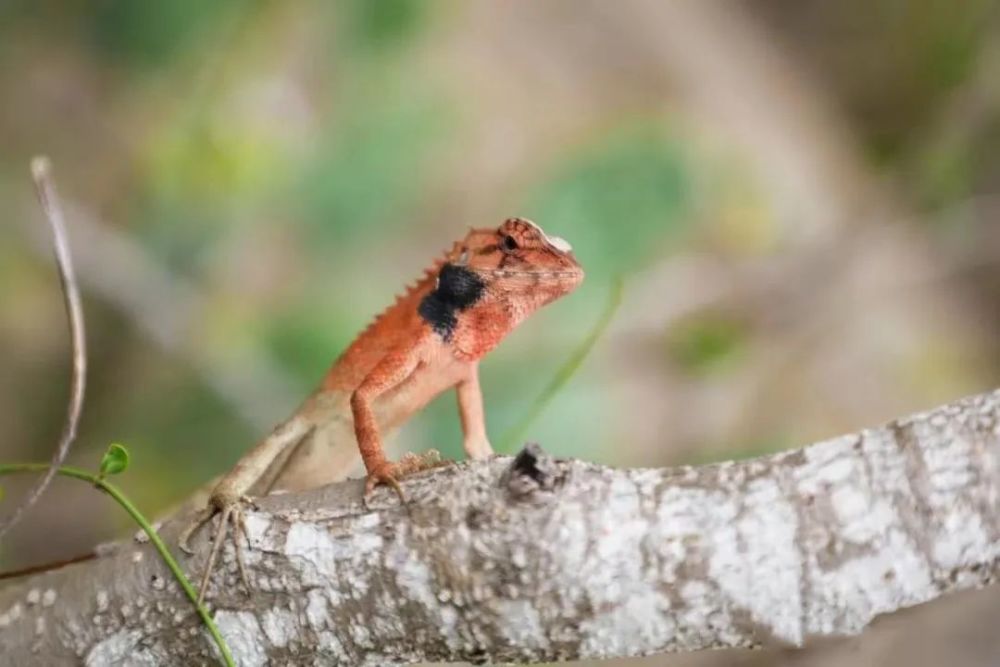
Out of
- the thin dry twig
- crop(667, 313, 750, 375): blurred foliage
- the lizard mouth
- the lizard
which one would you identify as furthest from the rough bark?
crop(667, 313, 750, 375): blurred foliage

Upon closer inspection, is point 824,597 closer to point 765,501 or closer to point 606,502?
point 765,501

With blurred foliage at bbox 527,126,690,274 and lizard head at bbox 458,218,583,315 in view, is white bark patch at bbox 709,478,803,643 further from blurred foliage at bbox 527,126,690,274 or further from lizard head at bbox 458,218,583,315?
blurred foliage at bbox 527,126,690,274

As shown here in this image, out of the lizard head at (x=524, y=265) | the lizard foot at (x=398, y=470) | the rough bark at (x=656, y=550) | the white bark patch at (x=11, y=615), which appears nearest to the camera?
the rough bark at (x=656, y=550)

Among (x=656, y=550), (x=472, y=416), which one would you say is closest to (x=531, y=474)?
(x=656, y=550)

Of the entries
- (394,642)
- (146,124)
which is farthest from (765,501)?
→ (146,124)

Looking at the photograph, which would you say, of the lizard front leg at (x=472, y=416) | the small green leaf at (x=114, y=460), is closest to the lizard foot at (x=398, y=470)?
the small green leaf at (x=114, y=460)

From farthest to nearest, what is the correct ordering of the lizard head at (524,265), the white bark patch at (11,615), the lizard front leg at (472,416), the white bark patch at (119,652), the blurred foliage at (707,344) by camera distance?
the blurred foliage at (707,344)
the lizard front leg at (472,416)
the lizard head at (524,265)
the white bark patch at (11,615)
the white bark patch at (119,652)

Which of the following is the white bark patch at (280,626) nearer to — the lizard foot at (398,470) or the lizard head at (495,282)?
the lizard foot at (398,470)
